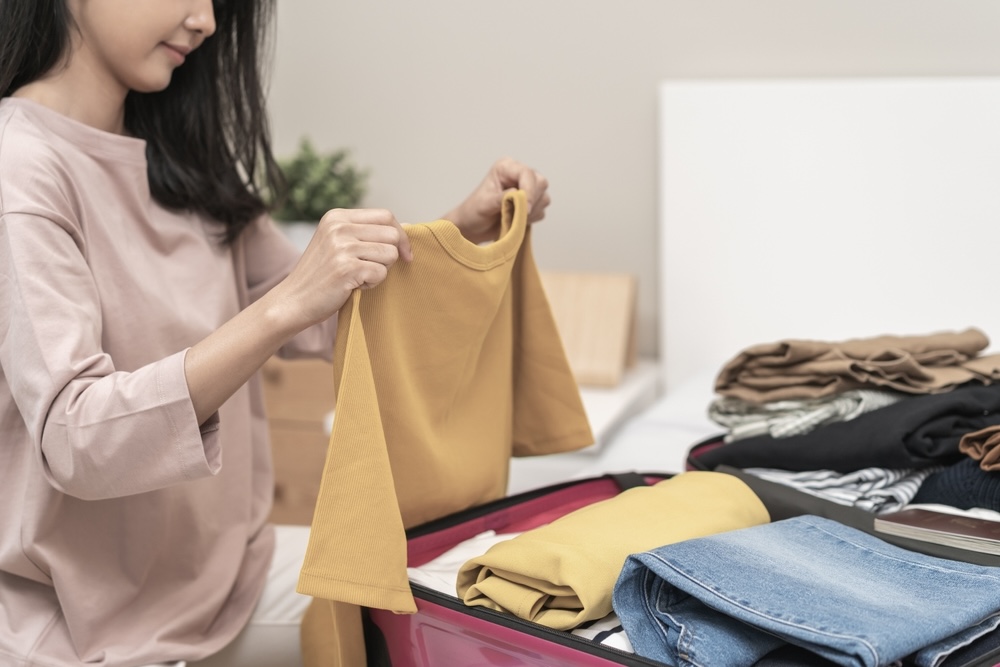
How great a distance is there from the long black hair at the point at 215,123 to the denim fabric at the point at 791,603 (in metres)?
0.70

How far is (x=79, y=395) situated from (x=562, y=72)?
1.59 m

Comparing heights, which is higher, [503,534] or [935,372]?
[935,372]

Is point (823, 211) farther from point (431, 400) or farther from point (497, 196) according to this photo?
point (431, 400)

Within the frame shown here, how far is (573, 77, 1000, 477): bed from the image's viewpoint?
5.80 feet

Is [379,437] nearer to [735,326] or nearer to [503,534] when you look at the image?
[503,534]

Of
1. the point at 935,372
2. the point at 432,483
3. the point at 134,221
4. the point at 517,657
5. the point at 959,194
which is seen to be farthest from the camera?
the point at 959,194

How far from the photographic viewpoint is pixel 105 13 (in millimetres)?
969

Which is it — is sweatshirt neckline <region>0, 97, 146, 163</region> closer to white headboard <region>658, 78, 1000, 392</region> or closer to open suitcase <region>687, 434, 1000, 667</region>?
open suitcase <region>687, 434, 1000, 667</region>

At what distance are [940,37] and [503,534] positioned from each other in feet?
4.74

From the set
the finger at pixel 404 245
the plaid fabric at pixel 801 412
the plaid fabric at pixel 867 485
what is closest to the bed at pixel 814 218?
the plaid fabric at pixel 801 412

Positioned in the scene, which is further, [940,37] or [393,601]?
[940,37]

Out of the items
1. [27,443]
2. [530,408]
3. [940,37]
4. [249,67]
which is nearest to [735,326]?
[940,37]

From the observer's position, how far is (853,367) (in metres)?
1.19

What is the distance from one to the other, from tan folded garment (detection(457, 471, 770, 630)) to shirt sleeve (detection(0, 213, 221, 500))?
0.27m
